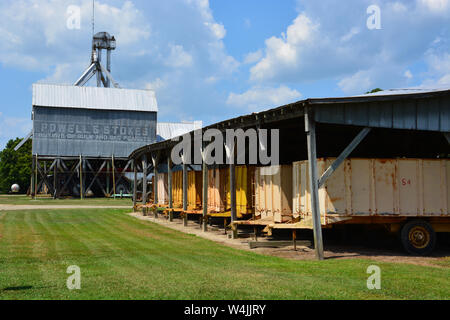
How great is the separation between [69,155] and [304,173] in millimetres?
53983

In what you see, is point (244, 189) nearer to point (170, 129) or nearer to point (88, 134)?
point (88, 134)

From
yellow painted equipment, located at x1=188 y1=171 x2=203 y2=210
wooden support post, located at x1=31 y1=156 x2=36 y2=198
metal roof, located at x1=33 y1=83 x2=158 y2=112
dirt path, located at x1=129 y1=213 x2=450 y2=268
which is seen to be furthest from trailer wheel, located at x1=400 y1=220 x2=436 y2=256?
wooden support post, located at x1=31 y1=156 x2=36 y2=198

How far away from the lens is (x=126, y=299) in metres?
7.97

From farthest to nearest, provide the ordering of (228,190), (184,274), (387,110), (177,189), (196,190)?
(177,189) < (196,190) < (228,190) < (387,110) < (184,274)

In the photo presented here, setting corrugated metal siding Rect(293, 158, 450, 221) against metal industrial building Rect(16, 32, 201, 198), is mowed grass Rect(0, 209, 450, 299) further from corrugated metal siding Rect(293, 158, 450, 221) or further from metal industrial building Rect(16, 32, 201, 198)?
metal industrial building Rect(16, 32, 201, 198)

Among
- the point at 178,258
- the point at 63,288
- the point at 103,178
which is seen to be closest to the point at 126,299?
the point at 63,288

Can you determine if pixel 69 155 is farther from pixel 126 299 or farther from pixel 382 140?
pixel 126 299

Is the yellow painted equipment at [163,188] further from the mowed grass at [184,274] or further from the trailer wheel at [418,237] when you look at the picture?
the trailer wheel at [418,237]

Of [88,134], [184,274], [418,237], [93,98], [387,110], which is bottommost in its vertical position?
[184,274]

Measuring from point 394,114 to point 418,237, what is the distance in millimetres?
4024

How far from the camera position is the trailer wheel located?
14749mm

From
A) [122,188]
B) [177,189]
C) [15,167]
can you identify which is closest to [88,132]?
[122,188]

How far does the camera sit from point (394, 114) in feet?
47.4

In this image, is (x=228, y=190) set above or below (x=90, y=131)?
below
